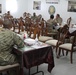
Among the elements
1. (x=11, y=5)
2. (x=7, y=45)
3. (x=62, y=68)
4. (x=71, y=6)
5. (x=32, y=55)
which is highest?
(x=11, y=5)

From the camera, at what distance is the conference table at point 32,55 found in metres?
2.57

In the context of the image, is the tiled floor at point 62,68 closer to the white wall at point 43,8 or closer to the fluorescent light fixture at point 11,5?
the white wall at point 43,8

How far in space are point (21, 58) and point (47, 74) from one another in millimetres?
908

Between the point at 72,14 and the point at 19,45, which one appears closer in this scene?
the point at 19,45

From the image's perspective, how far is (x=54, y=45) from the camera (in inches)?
163

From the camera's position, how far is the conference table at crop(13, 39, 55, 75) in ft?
8.42

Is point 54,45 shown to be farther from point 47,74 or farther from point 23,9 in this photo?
point 23,9

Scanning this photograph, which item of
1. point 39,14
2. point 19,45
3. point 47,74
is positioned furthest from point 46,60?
point 39,14

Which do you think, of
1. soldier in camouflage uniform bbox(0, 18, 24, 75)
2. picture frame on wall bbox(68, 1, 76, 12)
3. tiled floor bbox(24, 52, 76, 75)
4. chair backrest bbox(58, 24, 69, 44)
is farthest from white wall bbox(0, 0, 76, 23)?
soldier in camouflage uniform bbox(0, 18, 24, 75)

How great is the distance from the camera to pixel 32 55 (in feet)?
8.75

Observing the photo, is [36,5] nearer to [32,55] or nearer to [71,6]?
[71,6]

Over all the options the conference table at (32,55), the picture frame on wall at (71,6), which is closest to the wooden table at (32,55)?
the conference table at (32,55)

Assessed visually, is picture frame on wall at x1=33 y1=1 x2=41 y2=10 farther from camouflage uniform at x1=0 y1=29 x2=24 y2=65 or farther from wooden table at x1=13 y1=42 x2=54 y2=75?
camouflage uniform at x1=0 y1=29 x2=24 y2=65

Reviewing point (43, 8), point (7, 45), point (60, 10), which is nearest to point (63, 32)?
point (7, 45)
